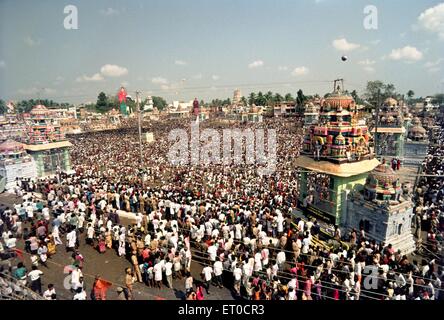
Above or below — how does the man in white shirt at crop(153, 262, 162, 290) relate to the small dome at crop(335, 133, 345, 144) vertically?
below

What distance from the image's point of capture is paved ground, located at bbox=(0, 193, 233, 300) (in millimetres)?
9008

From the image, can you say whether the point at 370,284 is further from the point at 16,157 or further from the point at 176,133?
the point at 176,133

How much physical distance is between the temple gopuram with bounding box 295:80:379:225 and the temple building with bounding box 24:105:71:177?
19474 mm

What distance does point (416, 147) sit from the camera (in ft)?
87.3

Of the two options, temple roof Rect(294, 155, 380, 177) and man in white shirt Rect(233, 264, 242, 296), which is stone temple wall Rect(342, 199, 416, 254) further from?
man in white shirt Rect(233, 264, 242, 296)

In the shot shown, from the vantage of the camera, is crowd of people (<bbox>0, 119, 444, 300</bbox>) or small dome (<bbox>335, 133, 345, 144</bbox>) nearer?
crowd of people (<bbox>0, 119, 444, 300</bbox>)

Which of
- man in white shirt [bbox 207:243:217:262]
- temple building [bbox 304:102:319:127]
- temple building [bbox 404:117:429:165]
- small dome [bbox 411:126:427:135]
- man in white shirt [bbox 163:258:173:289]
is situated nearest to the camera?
man in white shirt [bbox 163:258:173:289]

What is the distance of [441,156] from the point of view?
26562 millimetres

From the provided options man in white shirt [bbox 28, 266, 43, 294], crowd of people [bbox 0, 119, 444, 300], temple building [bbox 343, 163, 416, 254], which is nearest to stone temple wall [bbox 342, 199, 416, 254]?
temple building [bbox 343, 163, 416, 254]

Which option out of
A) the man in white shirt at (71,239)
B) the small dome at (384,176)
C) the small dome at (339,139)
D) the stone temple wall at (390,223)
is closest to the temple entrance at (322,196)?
the stone temple wall at (390,223)

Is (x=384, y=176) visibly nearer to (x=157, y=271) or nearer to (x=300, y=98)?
(x=157, y=271)

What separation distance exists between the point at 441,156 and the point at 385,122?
5.76m

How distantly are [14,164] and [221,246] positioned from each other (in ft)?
63.3


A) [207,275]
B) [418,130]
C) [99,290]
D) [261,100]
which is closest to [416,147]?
[418,130]
